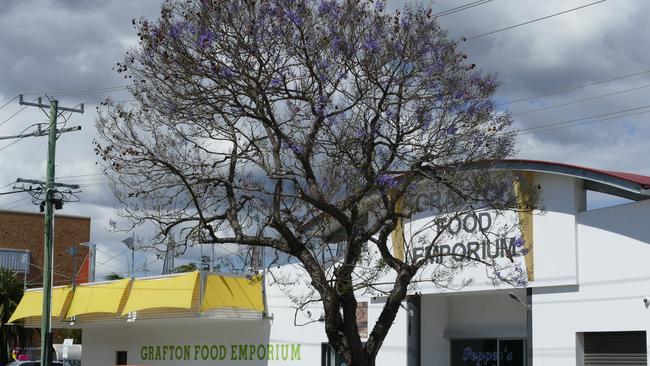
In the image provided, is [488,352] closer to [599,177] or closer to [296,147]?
[599,177]

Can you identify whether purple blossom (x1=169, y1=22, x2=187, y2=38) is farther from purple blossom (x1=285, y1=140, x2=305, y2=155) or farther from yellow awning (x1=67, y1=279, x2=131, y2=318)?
yellow awning (x1=67, y1=279, x2=131, y2=318)

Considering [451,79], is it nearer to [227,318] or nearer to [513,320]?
[513,320]

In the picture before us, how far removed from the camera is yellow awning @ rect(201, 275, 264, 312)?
97.9 feet

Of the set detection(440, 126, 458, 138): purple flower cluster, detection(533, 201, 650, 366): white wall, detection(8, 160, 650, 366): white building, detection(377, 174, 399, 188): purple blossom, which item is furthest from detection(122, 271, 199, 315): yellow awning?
detection(440, 126, 458, 138): purple flower cluster

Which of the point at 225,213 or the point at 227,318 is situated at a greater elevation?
the point at 225,213

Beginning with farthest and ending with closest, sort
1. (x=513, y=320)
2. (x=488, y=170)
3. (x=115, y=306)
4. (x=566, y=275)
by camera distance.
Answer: (x=115, y=306) < (x=513, y=320) < (x=566, y=275) < (x=488, y=170)

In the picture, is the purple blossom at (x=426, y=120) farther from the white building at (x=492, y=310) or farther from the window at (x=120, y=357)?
the window at (x=120, y=357)

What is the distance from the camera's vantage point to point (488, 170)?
20.8 metres

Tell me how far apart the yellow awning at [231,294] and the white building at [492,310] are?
0.04 meters

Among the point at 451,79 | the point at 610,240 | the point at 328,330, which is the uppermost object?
the point at 451,79

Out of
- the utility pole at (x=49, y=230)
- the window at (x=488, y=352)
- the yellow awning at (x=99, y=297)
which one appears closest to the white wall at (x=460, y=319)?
the window at (x=488, y=352)

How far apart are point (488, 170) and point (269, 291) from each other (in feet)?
40.2

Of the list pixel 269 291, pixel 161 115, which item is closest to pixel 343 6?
pixel 161 115

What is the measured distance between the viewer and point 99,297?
112 feet
